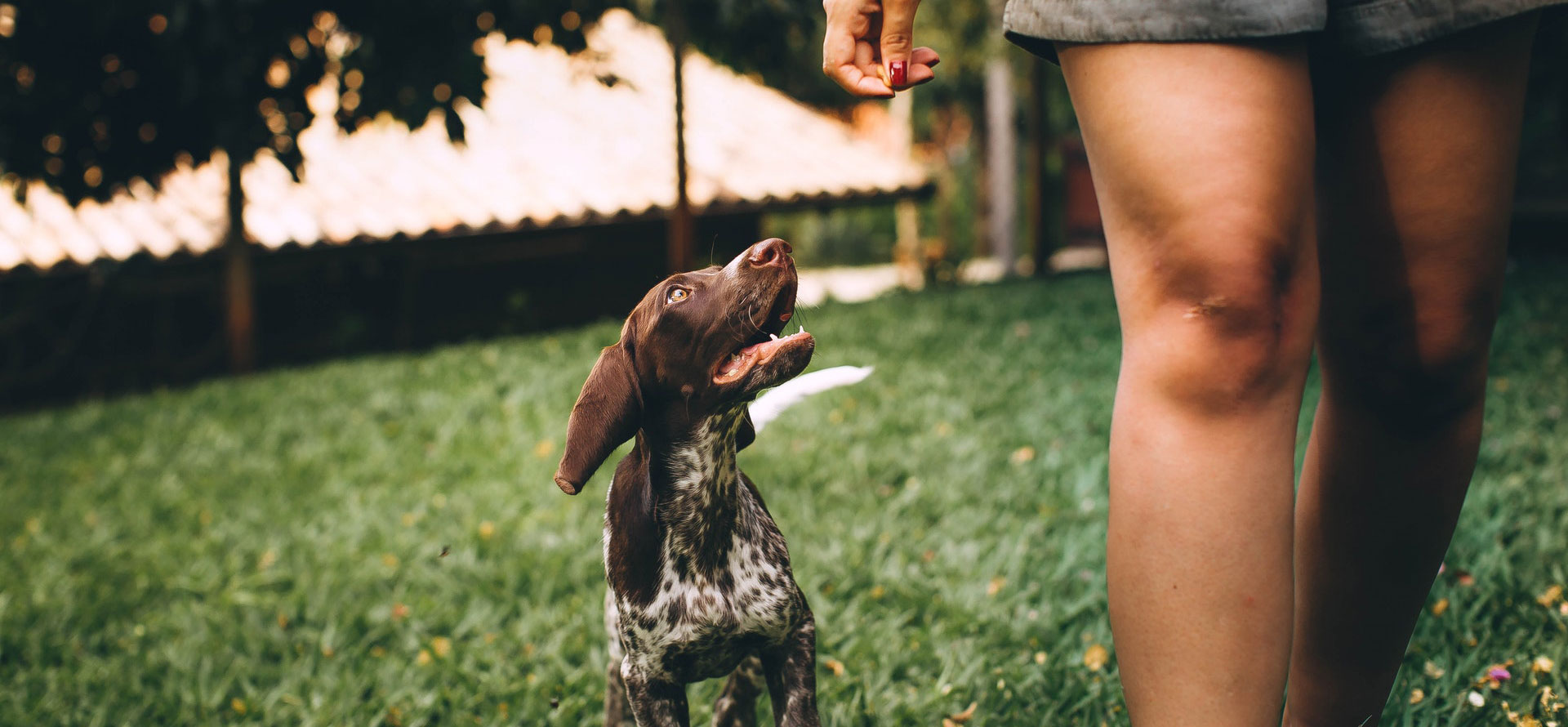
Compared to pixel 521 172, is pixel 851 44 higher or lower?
lower

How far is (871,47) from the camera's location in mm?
1424

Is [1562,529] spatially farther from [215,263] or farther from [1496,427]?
[215,263]

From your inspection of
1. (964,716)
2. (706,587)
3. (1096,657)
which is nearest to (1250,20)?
(706,587)

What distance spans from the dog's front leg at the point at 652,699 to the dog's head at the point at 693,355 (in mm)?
341

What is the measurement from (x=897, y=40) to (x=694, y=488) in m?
0.67

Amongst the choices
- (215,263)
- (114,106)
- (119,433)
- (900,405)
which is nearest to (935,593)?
(900,405)

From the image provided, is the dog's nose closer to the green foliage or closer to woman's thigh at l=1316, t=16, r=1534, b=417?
woman's thigh at l=1316, t=16, r=1534, b=417

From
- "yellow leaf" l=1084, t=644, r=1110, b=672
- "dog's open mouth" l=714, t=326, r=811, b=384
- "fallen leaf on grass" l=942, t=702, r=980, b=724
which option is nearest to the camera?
"dog's open mouth" l=714, t=326, r=811, b=384

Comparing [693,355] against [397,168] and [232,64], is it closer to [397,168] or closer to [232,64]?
[232,64]

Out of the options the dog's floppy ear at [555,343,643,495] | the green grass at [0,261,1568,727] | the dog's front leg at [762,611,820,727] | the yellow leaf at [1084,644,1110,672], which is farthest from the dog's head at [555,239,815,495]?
the yellow leaf at [1084,644,1110,672]

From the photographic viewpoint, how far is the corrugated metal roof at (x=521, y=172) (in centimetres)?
765

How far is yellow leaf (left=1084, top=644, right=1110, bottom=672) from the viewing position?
240 cm

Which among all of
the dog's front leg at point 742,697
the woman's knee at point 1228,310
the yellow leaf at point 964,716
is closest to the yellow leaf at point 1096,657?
the yellow leaf at point 964,716

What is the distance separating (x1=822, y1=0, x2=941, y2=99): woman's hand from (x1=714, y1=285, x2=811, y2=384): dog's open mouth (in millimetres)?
283
